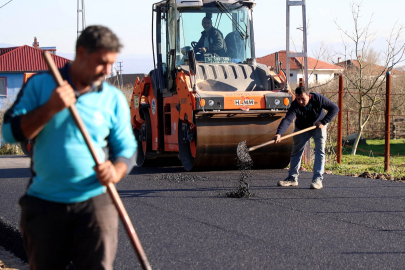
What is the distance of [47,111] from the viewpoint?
89.7 inches

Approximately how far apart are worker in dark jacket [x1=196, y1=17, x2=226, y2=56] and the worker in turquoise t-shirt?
789cm

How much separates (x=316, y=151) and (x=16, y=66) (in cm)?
3838

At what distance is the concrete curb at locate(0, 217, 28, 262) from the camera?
16.6 ft

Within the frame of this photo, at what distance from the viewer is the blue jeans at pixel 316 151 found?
26.1 ft

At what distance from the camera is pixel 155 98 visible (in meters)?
10.9

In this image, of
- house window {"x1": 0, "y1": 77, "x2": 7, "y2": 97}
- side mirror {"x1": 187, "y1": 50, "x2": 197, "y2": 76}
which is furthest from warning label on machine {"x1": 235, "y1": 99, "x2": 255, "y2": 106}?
house window {"x1": 0, "y1": 77, "x2": 7, "y2": 97}

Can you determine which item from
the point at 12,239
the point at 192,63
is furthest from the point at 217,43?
the point at 12,239

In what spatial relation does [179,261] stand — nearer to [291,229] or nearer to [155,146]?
[291,229]

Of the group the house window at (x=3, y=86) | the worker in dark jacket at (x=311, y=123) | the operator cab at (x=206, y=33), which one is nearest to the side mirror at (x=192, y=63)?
the operator cab at (x=206, y=33)

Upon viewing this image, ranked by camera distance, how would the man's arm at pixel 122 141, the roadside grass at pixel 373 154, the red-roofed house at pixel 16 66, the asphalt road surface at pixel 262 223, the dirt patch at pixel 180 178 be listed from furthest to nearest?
the red-roofed house at pixel 16 66 < the roadside grass at pixel 373 154 < the dirt patch at pixel 180 178 < the asphalt road surface at pixel 262 223 < the man's arm at pixel 122 141

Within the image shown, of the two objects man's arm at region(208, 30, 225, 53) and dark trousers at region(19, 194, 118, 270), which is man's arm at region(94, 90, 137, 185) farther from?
man's arm at region(208, 30, 225, 53)

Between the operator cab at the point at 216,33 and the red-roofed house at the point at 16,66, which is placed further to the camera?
the red-roofed house at the point at 16,66

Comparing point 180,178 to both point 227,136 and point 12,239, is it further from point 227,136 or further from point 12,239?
point 12,239

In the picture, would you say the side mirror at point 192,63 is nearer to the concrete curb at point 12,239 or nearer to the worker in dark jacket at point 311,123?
the worker in dark jacket at point 311,123
